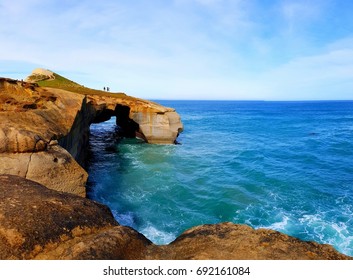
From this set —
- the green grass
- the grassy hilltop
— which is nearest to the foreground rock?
the green grass

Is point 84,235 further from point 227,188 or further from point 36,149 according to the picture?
point 227,188

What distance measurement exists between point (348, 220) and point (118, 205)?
536 inches

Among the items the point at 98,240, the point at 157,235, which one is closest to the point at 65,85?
the point at 157,235

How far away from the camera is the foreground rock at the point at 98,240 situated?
16.9 feet

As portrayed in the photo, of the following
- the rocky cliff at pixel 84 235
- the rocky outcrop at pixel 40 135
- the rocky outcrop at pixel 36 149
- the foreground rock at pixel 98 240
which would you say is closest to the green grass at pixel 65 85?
the rocky outcrop at pixel 40 135

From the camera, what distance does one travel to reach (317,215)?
50.9 ft

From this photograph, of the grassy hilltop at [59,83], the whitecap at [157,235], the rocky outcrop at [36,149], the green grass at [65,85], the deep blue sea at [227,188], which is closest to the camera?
the rocky outcrop at [36,149]

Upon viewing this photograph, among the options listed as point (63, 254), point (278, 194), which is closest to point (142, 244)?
point (63, 254)

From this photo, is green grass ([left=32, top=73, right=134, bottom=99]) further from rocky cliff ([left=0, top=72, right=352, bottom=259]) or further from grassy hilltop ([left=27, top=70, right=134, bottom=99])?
rocky cliff ([left=0, top=72, right=352, bottom=259])

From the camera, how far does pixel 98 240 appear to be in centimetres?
537

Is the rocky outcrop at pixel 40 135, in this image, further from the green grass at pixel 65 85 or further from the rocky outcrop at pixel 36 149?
the green grass at pixel 65 85

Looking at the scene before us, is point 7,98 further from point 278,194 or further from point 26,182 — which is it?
point 278,194

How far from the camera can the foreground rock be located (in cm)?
514

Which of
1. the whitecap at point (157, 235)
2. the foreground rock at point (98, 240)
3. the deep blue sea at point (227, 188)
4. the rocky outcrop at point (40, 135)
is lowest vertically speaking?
the whitecap at point (157, 235)
